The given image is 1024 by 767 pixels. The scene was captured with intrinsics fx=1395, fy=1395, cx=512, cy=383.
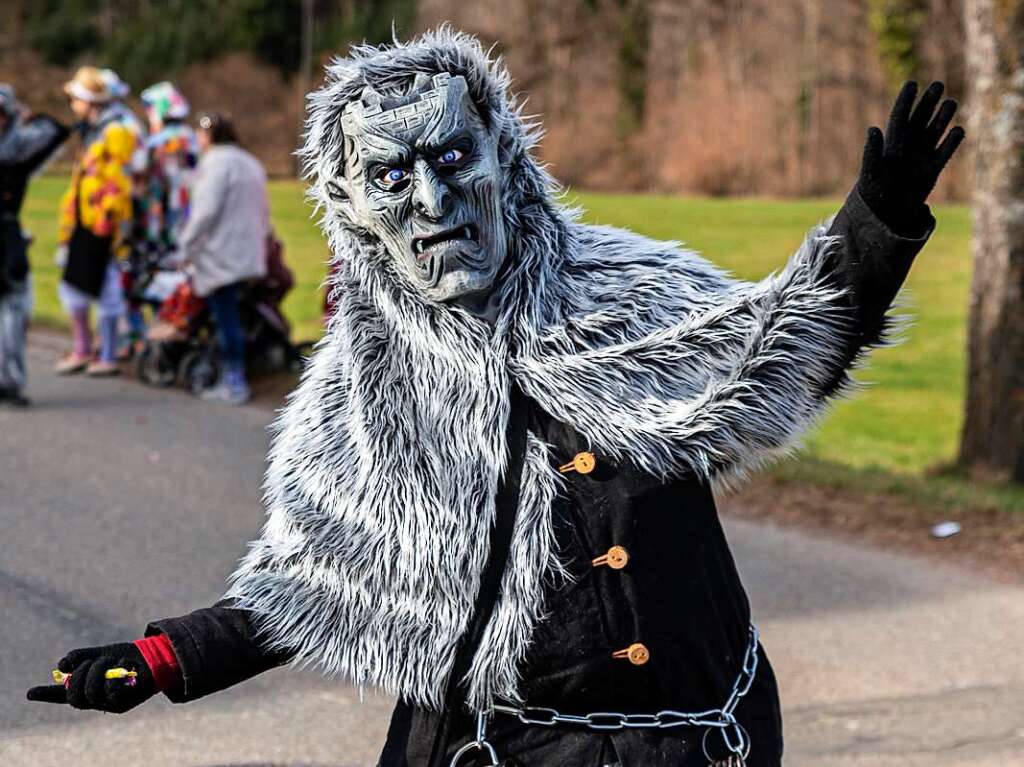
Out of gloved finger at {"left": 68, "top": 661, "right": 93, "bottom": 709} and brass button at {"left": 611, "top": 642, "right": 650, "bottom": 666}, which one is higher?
brass button at {"left": 611, "top": 642, "right": 650, "bottom": 666}

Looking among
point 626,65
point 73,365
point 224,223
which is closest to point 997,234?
point 224,223

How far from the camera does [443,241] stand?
2.40 metres

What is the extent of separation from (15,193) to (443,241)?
7251mm

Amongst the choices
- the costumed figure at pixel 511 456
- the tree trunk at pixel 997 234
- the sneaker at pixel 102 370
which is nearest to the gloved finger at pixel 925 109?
the costumed figure at pixel 511 456

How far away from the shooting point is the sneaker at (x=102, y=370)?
1039 cm

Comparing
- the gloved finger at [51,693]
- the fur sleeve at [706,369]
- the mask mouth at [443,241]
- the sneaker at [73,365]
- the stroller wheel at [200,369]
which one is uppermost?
the mask mouth at [443,241]

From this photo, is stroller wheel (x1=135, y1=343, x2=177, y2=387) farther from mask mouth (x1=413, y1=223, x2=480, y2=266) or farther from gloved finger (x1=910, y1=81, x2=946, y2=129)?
gloved finger (x1=910, y1=81, x2=946, y2=129)

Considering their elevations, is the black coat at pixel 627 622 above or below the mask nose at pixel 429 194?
below

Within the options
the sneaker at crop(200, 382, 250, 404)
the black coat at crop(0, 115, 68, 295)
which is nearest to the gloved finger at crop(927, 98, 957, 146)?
the black coat at crop(0, 115, 68, 295)

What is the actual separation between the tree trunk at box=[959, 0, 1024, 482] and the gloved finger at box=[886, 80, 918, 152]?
5296 millimetres

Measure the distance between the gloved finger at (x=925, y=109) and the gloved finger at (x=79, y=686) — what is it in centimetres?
162

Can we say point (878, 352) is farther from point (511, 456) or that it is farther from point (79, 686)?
point (79, 686)

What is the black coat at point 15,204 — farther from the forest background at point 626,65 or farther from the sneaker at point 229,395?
the forest background at point 626,65

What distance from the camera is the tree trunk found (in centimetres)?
710
